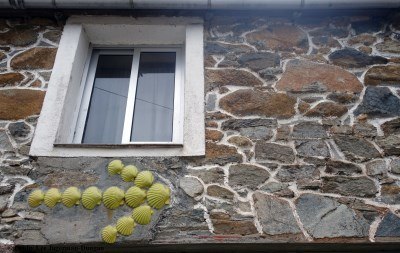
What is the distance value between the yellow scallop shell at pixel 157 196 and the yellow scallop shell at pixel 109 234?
0.30 metres

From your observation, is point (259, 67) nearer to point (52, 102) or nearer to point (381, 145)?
point (381, 145)

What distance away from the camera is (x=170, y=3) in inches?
139

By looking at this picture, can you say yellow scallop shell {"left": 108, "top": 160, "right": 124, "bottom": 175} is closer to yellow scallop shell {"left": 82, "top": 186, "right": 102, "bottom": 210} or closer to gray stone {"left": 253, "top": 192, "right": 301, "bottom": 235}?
yellow scallop shell {"left": 82, "top": 186, "right": 102, "bottom": 210}

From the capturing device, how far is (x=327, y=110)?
3.19 meters

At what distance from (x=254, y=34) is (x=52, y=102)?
193cm

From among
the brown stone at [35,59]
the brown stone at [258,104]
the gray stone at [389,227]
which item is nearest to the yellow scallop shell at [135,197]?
the brown stone at [258,104]

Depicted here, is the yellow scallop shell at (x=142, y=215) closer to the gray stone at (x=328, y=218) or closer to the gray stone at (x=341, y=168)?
the gray stone at (x=328, y=218)

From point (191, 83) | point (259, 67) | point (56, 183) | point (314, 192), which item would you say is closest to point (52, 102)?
point (56, 183)

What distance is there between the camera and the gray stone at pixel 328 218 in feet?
8.51

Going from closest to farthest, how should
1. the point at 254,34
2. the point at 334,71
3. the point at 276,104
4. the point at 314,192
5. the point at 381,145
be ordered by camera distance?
the point at 314,192, the point at 381,145, the point at 276,104, the point at 334,71, the point at 254,34

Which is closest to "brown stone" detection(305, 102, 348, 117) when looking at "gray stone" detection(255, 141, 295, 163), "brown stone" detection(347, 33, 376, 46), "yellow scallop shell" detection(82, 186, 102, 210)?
"gray stone" detection(255, 141, 295, 163)

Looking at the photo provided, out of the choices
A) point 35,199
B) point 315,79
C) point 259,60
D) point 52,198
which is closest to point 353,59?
point 315,79

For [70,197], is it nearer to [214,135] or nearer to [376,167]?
[214,135]

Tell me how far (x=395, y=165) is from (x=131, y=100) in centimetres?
221
